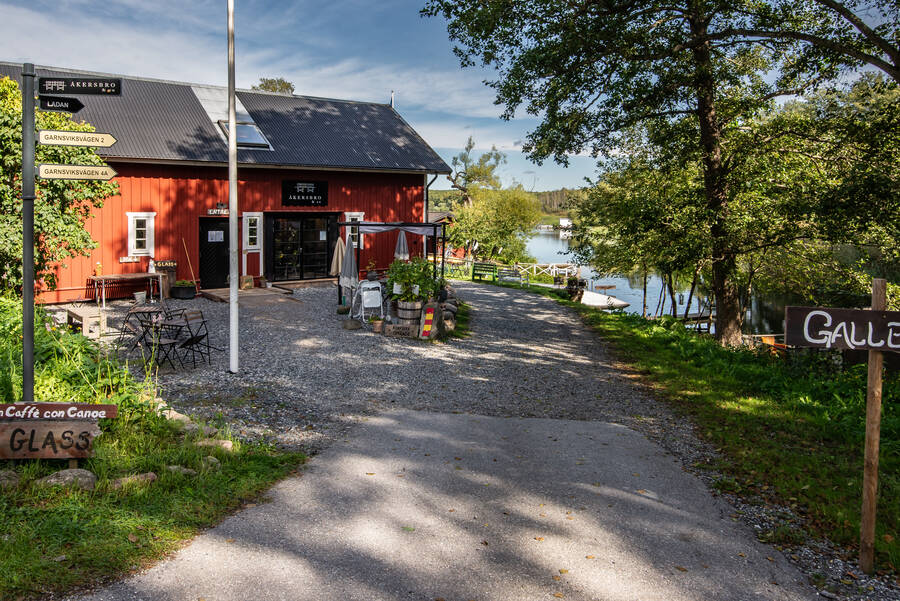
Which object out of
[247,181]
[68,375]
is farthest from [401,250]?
[68,375]

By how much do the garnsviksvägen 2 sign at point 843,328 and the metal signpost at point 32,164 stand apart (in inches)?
229

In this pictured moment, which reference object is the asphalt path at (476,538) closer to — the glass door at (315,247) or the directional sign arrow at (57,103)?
the directional sign arrow at (57,103)

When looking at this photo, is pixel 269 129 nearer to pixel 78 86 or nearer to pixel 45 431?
pixel 78 86

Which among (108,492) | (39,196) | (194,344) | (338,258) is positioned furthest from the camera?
(338,258)

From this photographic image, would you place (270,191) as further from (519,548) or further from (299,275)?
(519,548)

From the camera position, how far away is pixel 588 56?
12.8m

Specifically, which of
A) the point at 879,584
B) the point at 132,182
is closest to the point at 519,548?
the point at 879,584

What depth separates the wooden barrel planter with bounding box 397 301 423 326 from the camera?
566 inches

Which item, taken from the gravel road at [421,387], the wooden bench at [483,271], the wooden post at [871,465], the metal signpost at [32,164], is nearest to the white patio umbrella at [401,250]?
the gravel road at [421,387]

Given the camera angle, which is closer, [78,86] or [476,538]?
[476,538]

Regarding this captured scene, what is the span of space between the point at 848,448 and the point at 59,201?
1454 centimetres

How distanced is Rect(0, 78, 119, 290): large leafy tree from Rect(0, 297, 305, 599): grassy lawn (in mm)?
5685

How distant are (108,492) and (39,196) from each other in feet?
31.8

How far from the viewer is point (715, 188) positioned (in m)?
14.1
